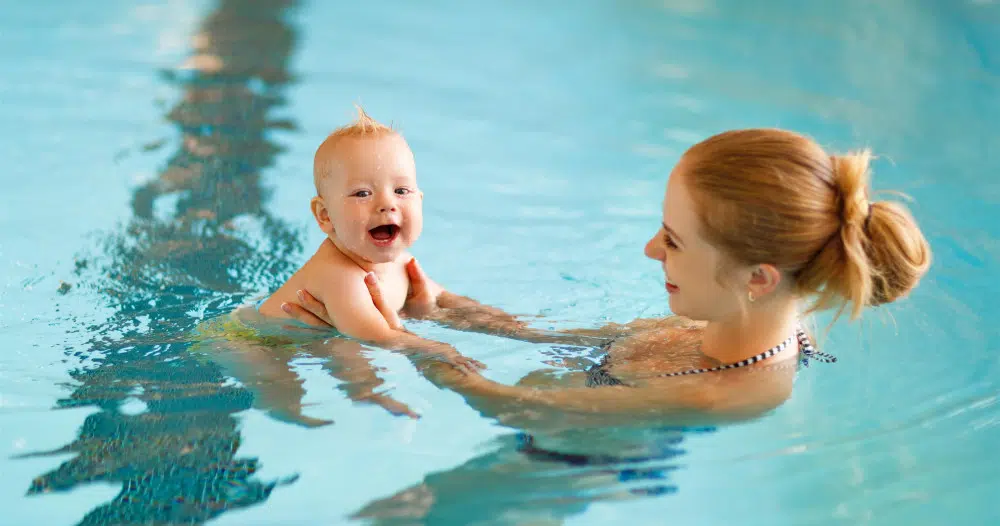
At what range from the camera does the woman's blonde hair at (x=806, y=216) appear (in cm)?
214

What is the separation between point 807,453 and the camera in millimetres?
2414

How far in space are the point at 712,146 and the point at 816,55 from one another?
17.7 feet

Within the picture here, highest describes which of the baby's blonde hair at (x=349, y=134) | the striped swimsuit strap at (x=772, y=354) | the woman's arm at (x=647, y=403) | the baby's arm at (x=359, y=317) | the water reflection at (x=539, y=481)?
the baby's blonde hair at (x=349, y=134)

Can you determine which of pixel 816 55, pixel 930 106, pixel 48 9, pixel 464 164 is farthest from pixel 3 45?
pixel 930 106

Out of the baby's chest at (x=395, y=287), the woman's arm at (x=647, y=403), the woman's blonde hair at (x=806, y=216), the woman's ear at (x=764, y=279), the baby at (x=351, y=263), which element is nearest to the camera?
the woman's blonde hair at (x=806, y=216)

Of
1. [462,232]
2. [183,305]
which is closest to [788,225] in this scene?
[183,305]

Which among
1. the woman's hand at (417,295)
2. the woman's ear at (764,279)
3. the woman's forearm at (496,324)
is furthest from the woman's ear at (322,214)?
the woman's ear at (764,279)

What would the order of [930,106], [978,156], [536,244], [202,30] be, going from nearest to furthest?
[536,244] < [978,156] < [930,106] < [202,30]

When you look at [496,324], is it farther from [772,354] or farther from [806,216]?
[806,216]

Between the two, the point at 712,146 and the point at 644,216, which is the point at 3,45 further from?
the point at 712,146

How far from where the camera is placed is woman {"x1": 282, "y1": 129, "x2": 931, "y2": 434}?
215cm

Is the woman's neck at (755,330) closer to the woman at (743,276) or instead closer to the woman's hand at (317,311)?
the woman at (743,276)

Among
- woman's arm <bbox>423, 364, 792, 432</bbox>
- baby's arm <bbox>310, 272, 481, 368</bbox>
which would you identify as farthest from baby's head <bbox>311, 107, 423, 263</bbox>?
woman's arm <bbox>423, 364, 792, 432</bbox>

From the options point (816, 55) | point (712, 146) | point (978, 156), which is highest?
point (816, 55)
